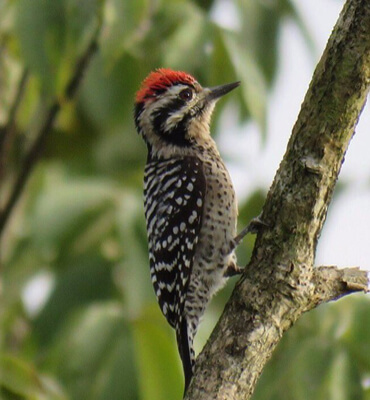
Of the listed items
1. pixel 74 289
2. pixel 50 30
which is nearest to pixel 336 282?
pixel 50 30

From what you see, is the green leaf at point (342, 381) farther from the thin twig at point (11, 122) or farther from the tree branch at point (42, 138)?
the thin twig at point (11, 122)

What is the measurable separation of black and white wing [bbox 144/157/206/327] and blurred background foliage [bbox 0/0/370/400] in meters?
0.08

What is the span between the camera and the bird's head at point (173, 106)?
6.08 meters

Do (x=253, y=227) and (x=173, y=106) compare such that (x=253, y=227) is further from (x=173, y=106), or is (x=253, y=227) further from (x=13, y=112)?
(x=13, y=112)

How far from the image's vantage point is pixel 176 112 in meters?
6.14

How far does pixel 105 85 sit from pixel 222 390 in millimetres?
2996

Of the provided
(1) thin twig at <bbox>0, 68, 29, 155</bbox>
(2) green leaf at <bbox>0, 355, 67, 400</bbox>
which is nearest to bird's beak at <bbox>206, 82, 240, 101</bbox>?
(1) thin twig at <bbox>0, 68, 29, 155</bbox>

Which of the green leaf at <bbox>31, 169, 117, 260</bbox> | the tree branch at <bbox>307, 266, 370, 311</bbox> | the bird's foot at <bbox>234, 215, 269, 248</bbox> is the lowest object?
the tree branch at <bbox>307, 266, 370, 311</bbox>

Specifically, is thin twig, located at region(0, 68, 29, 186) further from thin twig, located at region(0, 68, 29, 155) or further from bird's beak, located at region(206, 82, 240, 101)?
bird's beak, located at region(206, 82, 240, 101)

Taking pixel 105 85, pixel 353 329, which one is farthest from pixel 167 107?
pixel 353 329

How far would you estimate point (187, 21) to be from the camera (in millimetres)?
5578

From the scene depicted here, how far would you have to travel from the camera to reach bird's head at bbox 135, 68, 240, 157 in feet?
20.0

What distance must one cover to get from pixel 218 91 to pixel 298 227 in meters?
2.03

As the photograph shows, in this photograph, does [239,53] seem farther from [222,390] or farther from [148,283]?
[222,390]
